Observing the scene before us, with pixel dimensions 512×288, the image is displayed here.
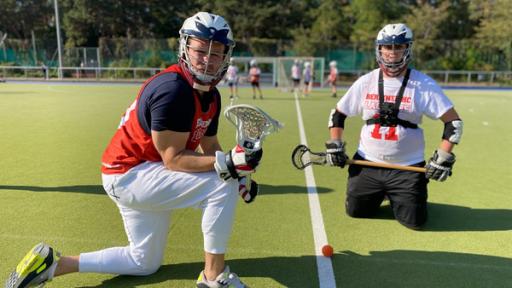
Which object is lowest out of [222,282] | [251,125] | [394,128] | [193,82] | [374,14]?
[222,282]

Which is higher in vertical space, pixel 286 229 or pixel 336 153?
pixel 336 153

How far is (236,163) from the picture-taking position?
2.88 meters

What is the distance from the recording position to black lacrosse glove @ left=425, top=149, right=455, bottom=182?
434 cm

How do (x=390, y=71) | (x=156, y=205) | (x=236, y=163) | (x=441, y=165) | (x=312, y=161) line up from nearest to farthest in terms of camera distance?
(x=236, y=163), (x=156, y=205), (x=441, y=165), (x=390, y=71), (x=312, y=161)

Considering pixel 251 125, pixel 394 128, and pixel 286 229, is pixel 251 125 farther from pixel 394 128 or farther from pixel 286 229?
pixel 394 128

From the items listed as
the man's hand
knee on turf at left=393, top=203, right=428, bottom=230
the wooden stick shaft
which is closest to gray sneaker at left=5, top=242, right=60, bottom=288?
the man's hand

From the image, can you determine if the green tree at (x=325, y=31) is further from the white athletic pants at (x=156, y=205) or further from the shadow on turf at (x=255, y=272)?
the white athletic pants at (x=156, y=205)

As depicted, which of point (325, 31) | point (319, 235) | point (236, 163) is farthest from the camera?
point (325, 31)

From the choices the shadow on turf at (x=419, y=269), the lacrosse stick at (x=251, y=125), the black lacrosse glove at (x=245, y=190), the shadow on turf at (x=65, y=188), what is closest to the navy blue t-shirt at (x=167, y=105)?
the lacrosse stick at (x=251, y=125)

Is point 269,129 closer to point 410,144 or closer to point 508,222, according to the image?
point 410,144

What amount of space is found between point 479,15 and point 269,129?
46410mm

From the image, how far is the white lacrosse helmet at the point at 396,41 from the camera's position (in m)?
4.62

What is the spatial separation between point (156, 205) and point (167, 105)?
0.77 meters

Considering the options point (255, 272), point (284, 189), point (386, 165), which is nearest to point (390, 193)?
point (386, 165)
